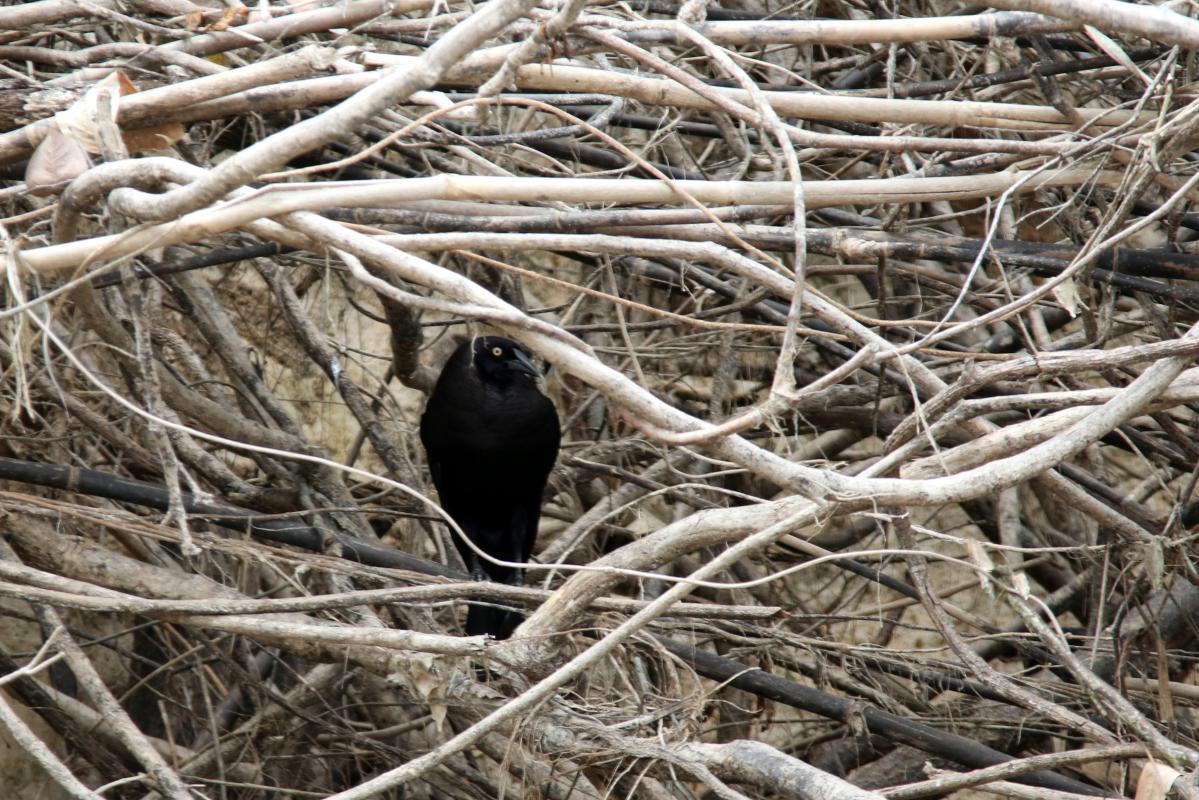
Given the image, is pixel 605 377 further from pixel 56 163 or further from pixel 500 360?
pixel 500 360

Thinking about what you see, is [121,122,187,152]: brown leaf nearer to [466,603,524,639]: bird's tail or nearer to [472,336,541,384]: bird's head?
[472,336,541,384]: bird's head

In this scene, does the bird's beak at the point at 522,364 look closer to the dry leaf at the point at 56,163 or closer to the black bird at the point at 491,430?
the black bird at the point at 491,430

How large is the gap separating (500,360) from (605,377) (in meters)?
2.38

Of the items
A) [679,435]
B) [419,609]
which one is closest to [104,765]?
[419,609]

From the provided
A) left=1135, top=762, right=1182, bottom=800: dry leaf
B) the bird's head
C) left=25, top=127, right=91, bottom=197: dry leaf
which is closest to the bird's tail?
the bird's head

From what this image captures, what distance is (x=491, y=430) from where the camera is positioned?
415 centimetres

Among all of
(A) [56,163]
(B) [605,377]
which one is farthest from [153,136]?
(B) [605,377]

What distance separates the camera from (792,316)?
167 cm

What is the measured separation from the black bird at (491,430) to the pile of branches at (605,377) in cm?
16

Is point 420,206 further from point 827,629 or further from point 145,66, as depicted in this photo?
point 827,629

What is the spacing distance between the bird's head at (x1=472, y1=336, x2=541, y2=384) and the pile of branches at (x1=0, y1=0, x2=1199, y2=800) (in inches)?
8.2

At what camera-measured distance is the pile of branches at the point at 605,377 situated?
1.96 metres

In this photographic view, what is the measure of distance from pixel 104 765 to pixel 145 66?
70.0 inches

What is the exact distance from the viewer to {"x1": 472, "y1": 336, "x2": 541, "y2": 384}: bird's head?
412cm
